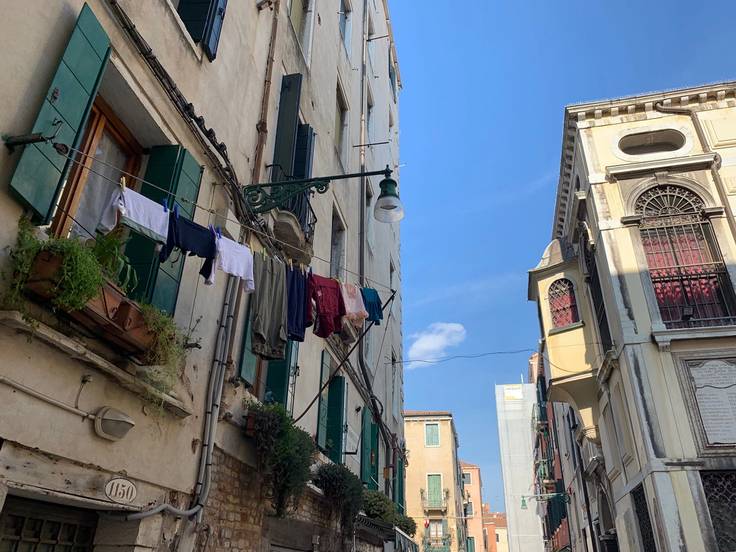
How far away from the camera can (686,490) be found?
9.57 meters

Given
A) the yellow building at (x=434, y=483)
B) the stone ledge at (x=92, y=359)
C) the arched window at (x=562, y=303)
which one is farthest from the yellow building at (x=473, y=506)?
the stone ledge at (x=92, y=359)

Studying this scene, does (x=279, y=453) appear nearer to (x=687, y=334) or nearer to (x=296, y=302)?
(x=296, y=302)

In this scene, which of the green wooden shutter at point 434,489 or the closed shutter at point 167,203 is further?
the green wooden shutter at point 434,489

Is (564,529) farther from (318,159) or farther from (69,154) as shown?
(69,154)

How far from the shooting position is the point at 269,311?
5801 mm

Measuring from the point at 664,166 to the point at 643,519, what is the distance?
759cm

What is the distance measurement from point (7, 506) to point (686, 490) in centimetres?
1010

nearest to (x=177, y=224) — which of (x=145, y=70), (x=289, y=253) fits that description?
(x=145, y=70)

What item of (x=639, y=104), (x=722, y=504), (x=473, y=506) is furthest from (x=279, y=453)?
(x=473, y=506)

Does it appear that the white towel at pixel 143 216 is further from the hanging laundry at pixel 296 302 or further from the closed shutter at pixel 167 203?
the hanging laundry at pixel 296 302

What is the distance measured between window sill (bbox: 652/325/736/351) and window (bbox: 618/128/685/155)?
505cm

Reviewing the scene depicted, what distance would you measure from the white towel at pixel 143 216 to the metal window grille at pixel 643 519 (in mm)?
10249

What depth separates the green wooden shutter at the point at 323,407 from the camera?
31.0 feet

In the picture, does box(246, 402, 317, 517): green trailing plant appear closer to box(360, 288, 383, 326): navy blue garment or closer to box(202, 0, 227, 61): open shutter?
box(360, 288, 383, 326): navy blue garment
